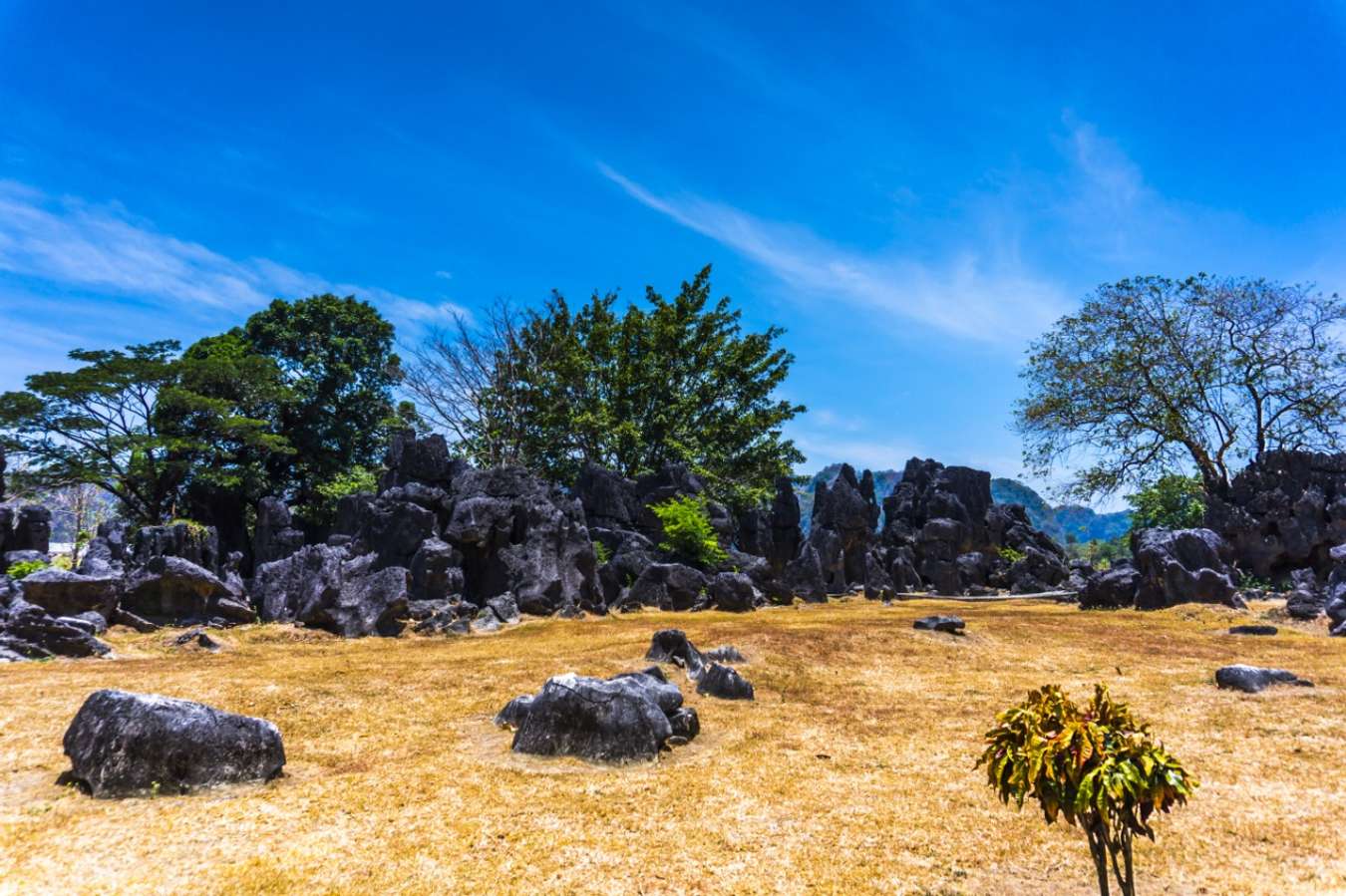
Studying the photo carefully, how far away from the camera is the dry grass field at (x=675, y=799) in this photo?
5.04 meters

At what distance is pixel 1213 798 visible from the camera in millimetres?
6430

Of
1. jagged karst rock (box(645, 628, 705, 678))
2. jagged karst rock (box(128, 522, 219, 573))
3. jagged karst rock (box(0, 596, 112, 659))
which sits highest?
jagged karst rock (box(128, 522, 219, 573))

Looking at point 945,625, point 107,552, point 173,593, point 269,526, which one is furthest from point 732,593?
point 107,552

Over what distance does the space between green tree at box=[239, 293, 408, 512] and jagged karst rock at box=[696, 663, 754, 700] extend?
3423 centimetres

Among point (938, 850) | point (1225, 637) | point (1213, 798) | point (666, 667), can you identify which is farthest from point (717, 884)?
point (1225, 637)

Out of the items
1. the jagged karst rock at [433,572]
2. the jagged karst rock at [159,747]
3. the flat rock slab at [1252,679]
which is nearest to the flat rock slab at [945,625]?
the flat rock slab at [1252,679]

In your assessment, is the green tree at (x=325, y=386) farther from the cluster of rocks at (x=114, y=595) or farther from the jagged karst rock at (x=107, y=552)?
the cluster of rocks at (x=114, y=595)

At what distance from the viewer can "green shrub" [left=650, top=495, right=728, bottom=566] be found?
29.2 meters

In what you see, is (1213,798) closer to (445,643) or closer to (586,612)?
(445,643)

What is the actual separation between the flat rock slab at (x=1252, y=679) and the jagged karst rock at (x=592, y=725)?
887 centimetres

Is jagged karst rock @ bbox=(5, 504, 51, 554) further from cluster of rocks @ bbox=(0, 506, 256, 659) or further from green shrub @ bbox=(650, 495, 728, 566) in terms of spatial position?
green shrub @ bbox=(650, 495, 728, 566)

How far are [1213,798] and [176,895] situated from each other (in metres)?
8.33

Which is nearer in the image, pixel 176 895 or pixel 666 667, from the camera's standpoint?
pixel 176 895

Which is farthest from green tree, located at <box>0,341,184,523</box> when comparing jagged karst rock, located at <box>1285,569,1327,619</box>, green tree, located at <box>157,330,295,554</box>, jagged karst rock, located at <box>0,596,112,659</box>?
jagged karst rock, located at <box>1285,569,1327,619</box>
